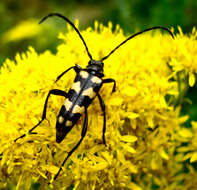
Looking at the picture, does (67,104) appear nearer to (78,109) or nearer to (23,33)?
(78,109)

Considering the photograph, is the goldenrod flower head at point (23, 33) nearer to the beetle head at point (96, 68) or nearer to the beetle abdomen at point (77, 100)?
the beetle head at point (96, 68)

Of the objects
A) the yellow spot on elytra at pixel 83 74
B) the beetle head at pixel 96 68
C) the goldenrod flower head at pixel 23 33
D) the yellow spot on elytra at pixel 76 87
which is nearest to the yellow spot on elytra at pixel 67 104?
the yellow spot on elytra at pixel 76 87

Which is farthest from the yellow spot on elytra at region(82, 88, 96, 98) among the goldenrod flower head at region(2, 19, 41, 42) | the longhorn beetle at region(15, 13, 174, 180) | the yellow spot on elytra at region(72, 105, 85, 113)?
the goldenrod flower head at region(2, 19, 41, 42)

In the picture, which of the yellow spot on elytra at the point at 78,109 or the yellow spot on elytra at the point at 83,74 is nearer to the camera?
the yellow spot on elytra at the point at 78,109

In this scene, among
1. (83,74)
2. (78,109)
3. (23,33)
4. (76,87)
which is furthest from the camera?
(23,33)

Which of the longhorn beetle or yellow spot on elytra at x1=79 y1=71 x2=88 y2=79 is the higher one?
yellow spot on elytra at x1=79 y1=71 x2=88 y2=79

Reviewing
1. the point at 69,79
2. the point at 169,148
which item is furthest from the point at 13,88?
the point at 169,148

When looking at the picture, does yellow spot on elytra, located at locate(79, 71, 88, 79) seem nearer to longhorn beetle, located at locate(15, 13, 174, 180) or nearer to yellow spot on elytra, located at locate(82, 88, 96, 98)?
longhorn beetle, located at locate(15, 13, 174, 180)

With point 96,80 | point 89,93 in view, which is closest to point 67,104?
point 89,93

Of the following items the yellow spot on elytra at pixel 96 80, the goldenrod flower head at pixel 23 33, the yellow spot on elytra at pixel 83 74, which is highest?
the goldenrod flower head at pixel 23 33
